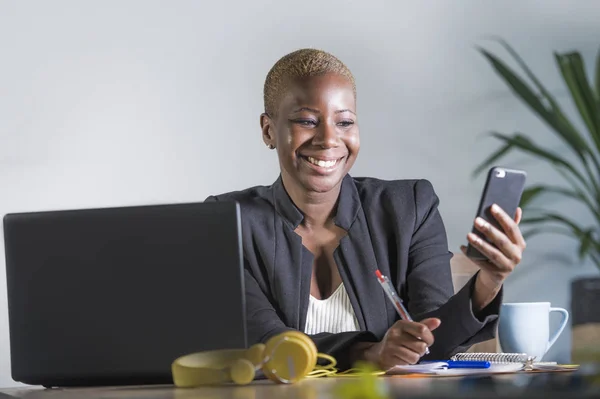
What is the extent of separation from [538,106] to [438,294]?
160 centimetres

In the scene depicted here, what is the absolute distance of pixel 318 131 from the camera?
1.84m

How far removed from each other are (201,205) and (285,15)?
2153 millimetres

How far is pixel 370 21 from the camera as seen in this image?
3324 mm

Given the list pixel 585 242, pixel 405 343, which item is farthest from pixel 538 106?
pixel 405 343

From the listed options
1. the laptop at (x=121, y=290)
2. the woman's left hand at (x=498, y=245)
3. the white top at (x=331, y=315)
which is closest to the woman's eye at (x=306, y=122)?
the white top at (x=331, y=315)

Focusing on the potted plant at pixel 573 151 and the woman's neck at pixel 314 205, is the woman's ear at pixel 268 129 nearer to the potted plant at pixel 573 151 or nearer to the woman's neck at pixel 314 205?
the woman's neck at pixel 314 205

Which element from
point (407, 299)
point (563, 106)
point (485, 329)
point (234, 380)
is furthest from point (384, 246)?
point (563, 106)

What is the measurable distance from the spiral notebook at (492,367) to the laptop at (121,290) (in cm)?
36

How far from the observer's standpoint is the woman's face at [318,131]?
6.00 feet

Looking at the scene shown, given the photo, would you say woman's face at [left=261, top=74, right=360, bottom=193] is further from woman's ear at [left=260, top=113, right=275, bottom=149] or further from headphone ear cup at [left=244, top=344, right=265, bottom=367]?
headphone ear cup at [left=244, top=344, right=265, bottom=367]

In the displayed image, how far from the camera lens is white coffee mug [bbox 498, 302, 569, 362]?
154 cm

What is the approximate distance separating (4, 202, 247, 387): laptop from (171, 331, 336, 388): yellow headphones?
0.02 meters

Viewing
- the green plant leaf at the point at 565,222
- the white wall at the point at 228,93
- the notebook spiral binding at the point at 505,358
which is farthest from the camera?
the green plant leaf at the point at 565,222

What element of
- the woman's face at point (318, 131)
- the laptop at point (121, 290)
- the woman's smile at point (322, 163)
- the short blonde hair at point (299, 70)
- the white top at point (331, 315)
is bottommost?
the white top at point (331, 315)
